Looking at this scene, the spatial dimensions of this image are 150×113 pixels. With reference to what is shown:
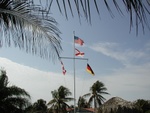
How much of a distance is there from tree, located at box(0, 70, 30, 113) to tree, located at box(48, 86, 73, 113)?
97.1 feet

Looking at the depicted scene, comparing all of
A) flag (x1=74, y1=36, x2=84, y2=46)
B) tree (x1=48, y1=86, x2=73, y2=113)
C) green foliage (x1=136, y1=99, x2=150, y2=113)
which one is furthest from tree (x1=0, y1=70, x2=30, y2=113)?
green foliage (x1=136, y1=99, x2=150, y2=113)

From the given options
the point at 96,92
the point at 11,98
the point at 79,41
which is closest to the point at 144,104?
the point at 96,92

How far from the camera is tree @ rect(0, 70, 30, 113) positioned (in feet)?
67.7

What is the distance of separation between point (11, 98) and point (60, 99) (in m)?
30.6

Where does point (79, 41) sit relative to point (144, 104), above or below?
above

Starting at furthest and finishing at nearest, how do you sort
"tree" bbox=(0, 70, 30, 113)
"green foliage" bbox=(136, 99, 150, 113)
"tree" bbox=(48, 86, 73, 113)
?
"green foliage" bbox=(136, 99, 150, 113) < "tree" bbox=(48, 86, 73, 113) < "tree" bbox=(0, 70, 30, 113)

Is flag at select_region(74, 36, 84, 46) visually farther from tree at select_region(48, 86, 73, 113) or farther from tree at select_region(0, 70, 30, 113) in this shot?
tree at select_region(48, 86, 73, 113)

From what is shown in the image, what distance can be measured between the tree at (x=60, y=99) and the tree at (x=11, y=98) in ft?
97.1

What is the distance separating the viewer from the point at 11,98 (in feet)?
70.0

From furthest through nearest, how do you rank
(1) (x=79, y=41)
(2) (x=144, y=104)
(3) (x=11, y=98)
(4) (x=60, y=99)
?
(2) (x=144, y=104) < (4) (x=60, y=99) < (1) (x=79, y=41) < (3) (x=11, y=98)

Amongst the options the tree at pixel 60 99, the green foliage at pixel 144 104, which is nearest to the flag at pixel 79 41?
the tree at pixel 60 99

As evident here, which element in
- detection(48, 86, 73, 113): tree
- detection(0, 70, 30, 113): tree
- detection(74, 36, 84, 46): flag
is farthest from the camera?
detection(48, 86, 73, 113): tree

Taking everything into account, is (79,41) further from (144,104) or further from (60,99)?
(144,104)

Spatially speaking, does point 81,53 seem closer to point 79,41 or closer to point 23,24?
point 79,41
